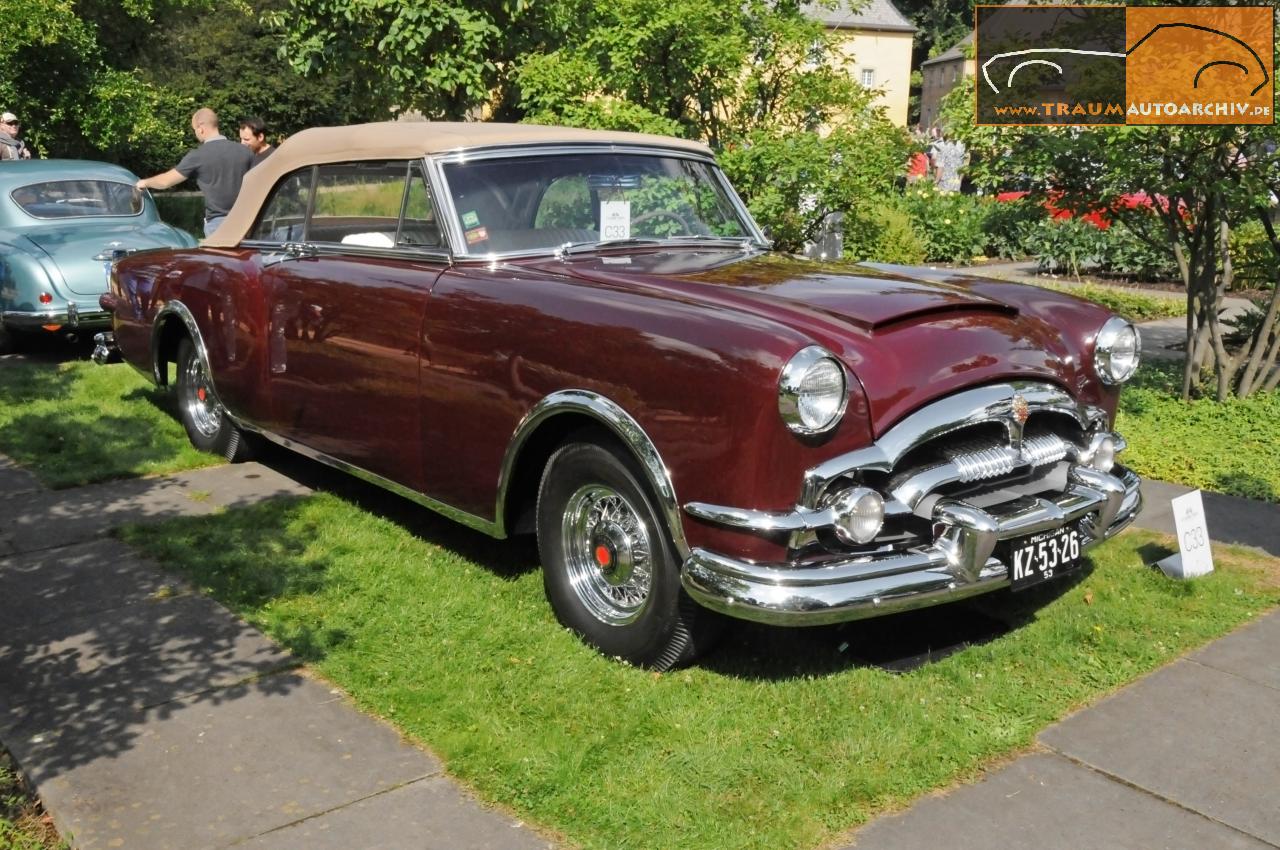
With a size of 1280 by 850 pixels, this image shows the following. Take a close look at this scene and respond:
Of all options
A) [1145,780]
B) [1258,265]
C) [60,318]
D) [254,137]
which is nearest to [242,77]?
[254,137]

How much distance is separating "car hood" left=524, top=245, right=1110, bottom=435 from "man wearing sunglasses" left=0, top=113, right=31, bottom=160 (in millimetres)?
9908

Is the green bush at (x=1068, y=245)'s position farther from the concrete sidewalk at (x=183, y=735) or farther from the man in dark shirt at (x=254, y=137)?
the concrete sidewalk at (x=183, y=735)

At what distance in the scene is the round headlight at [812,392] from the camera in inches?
134

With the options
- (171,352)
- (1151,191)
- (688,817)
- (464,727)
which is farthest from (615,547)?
(1151,191)

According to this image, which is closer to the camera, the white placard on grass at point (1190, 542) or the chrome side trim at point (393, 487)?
the chrome side trim at point (393, 487)

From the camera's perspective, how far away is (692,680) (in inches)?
155

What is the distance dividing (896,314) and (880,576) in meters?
0.85

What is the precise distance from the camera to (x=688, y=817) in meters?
3.17

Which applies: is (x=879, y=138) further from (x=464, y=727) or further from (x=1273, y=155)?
(x=464, y=727)

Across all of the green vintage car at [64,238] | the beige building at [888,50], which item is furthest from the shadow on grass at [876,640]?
the beige building at [888,50]

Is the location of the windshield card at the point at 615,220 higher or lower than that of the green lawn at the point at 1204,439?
higher

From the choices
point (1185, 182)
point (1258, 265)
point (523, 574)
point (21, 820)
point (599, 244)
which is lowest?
point (21, 820)

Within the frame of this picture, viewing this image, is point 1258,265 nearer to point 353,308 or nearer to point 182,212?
point 353,308

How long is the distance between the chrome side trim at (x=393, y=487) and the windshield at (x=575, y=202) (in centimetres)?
100
